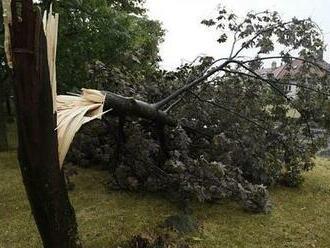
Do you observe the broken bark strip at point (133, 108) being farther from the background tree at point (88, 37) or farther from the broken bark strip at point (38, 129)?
the background tree at point (88, 37)

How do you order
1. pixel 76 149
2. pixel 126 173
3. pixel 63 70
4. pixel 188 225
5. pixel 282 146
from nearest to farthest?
pixel 188 225 → pixel 126 173 → pixel 282 146 → pixel 76 149 → pixel 63 70

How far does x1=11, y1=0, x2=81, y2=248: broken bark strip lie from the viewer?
110 inches

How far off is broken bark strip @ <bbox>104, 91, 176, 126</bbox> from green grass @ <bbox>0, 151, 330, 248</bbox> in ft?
3.94

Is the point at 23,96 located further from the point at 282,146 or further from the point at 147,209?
the point at 282,146

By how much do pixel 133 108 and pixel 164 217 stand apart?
148 cm

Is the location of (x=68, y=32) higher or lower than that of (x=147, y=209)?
higher

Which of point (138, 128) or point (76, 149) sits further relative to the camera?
point (76, 149)

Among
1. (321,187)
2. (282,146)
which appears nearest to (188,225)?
(282,146)

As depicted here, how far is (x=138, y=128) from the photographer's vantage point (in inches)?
227

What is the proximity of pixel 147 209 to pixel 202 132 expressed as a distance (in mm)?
1551

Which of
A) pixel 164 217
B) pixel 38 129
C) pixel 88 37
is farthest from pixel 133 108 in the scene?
pixel 88 37

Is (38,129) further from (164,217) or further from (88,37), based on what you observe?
(88,37)

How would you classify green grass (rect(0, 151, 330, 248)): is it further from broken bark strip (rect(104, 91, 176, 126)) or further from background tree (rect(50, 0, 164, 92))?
background tree (rect(50, 0, 164, 92))

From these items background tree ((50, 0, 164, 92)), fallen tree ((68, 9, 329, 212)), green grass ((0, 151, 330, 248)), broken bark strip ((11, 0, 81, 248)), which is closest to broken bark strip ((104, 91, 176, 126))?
fallen tree ((68, 9, 329, 212))
